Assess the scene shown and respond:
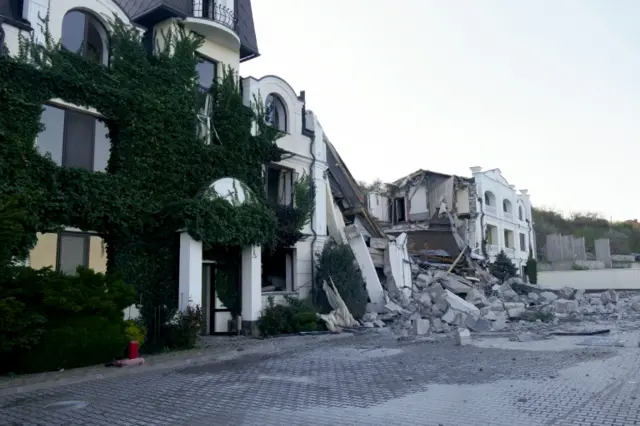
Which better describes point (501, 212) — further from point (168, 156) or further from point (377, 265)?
point (168, 156)

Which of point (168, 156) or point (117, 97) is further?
point (168, 156)

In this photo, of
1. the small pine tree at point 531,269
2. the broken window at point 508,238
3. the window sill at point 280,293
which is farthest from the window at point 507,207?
the window sill at point 280,293

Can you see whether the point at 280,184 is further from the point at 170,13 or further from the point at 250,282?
the point at 170,13

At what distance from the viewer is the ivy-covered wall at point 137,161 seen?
38.4 ft

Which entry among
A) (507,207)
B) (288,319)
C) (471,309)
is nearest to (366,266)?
(471,309)

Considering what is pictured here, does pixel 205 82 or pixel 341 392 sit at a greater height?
pixel 205 82

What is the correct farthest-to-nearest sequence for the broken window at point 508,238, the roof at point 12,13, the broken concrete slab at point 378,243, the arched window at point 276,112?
the broken window at point 508,238 < the broken concrete slab at point 378,243 < the arched window at point 276,112 < the roof at point 12,13

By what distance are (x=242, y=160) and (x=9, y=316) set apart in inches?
361

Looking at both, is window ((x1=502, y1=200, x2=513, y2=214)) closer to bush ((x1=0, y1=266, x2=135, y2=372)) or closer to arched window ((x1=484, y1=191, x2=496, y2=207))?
arched window ((x1=484, y1=191, x2=496, y2=207))

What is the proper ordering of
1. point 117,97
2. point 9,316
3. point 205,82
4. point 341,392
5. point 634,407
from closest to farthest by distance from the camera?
point 634,407 < point 341,392 < point 9,316 < point 117,97 < point 205,82

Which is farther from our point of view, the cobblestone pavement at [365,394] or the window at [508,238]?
the window at [508,238]

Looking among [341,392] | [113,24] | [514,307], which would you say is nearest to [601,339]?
[514,307]

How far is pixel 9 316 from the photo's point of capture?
898cm

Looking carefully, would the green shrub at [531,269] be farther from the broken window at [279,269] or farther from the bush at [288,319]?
the bush at [288,319]
